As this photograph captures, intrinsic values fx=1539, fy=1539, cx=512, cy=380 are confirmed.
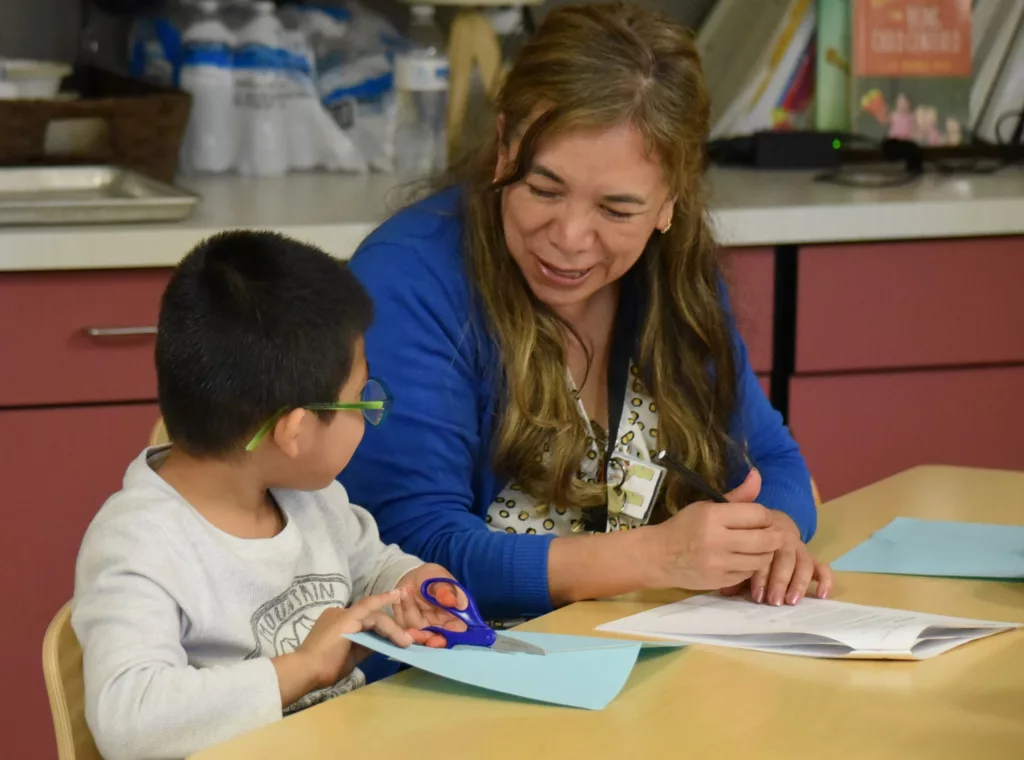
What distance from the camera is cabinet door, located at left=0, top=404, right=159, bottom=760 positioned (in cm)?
212

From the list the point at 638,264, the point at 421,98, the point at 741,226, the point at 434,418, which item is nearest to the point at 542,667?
the point at 434,418

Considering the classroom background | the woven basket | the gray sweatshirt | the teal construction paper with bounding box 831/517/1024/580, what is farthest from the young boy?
the woven basket

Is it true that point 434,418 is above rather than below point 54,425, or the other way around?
above

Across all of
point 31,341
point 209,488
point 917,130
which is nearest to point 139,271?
point 31,341

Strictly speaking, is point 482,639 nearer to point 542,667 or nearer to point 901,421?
point 542,667

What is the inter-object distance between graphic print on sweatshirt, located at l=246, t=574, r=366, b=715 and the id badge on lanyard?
364 mm

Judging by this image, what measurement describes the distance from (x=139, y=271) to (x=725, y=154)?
113 cm

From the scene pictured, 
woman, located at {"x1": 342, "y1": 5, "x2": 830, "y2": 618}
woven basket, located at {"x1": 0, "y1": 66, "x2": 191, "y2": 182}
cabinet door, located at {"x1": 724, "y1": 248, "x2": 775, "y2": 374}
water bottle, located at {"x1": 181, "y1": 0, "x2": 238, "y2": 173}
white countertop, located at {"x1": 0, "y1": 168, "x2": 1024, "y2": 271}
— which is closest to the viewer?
woman, located at {"x1": 342, "y1": 5, "x2": 830, "y2": 618}

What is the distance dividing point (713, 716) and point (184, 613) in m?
0.40

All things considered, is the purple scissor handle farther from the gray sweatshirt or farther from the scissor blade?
the gray sweatshirt

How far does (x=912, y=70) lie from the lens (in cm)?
276

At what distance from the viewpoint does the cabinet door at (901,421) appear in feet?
7.92

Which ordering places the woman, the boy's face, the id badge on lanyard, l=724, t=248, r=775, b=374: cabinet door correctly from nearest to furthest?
the boy's face, the woman, the id badge on lanyard, l=724, t=248, r=775, b=374: cabinet door

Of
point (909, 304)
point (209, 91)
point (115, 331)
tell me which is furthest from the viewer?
point (209, 91)
